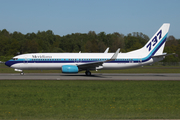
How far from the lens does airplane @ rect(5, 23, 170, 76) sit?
35438 mm

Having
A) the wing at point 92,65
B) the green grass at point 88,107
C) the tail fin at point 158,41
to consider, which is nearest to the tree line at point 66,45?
the tail fin at point 158,41

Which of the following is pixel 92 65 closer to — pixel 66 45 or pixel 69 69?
pixel 69 69

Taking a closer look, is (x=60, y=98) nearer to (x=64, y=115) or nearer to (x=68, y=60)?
(x=64, y=115)

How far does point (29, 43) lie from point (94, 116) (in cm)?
11691

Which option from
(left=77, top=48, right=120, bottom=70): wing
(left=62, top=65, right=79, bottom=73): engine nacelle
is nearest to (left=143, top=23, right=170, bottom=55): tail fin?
(left=77, top=48, right=120, bottom=70): wing

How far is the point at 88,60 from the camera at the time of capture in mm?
36656

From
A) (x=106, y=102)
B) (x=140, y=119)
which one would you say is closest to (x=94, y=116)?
(x=140, y=119)

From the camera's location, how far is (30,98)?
50.4ft

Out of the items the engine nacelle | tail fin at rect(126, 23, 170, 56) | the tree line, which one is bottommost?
the engine nacelle

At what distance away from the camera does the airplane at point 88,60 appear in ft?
116

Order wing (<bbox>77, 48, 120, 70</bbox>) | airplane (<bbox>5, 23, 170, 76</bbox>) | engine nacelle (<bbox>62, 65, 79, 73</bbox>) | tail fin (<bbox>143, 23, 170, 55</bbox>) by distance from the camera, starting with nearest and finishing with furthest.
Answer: engine nacelle (<bbox>62, 65, 79, 73</bbox>)
wing (<bbox>77, 48, 120, 70</bbox>)
airplane (<bbox>5, 23, 170, 76</bbox>)
tail fin (<bbox>143, 23, 170, 55</bbox>)

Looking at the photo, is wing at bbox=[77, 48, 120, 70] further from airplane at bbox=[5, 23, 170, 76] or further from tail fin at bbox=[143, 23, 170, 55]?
tail fin at bbox=[143, 23, 170, 55]

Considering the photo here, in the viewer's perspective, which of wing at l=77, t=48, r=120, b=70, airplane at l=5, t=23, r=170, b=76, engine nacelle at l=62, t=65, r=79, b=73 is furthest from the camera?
airplane at l=5, t=23, r=170, b=76

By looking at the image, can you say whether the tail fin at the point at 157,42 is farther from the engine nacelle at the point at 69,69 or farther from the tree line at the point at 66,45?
the tree line at the point at 66,45
